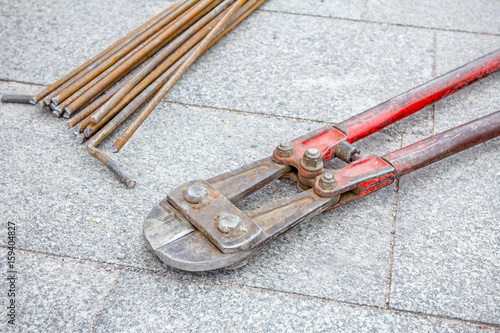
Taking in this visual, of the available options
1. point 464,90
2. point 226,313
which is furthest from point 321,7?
point 226,313

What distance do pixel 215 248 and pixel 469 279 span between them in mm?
1040

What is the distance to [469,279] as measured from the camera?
2135mm

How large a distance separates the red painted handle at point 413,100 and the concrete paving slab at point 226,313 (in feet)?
2.98

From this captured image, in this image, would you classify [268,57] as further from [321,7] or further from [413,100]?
[413,100]

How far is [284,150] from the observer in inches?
92.2

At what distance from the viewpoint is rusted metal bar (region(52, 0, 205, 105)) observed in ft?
9.68

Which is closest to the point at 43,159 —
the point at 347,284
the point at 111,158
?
the point at 111,158

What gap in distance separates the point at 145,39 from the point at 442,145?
6.23 feet

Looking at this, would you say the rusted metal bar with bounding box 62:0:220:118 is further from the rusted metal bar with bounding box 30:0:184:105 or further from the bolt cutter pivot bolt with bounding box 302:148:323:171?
the bolt cutter pivot bolt with bounding box 302:148:323:171

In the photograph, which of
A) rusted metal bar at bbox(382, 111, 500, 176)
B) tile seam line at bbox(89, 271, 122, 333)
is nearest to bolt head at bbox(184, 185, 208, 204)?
tile seam line at bbox(89, 271, 122, 333)

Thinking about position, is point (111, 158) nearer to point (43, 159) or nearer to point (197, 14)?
point (43, 159)

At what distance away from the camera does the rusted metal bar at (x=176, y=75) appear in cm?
276

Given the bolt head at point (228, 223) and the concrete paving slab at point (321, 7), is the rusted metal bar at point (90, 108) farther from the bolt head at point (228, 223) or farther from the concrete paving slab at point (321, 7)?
the concrete paving slab at point (321, 7)

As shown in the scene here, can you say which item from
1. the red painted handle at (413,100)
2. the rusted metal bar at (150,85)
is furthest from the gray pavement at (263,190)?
the red painted handle at (413,100)
